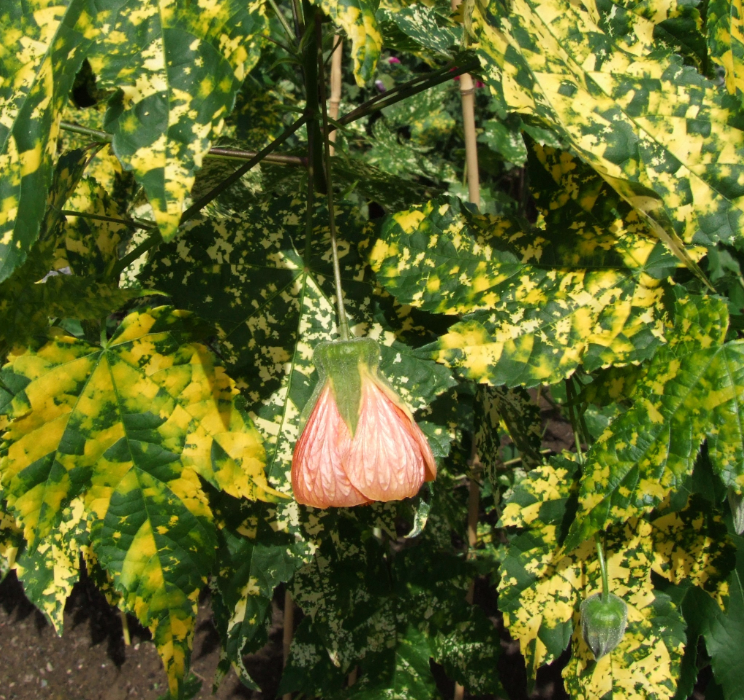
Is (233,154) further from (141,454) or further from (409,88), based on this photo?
(141,454)

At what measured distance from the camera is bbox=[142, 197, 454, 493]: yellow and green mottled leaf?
60 cm

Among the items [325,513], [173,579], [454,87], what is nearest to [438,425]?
[325,513]

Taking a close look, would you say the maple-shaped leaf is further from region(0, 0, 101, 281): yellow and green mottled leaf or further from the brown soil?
the brown soil

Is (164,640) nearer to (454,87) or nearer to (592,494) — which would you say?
(592,494)

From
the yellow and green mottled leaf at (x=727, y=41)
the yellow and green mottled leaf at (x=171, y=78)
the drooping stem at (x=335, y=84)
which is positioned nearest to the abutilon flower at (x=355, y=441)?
the yellow and green mottled leaf at (x=171, y=78)

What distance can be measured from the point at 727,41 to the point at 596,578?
525 millimetres

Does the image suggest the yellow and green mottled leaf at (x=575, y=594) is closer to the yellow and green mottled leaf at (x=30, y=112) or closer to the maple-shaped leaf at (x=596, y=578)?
the maple-shaped leaf at (x=596, y=578)

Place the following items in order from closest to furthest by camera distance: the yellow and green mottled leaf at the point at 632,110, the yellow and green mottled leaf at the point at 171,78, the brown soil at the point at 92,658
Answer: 1. the yellow and green mottled leaf at the point at 171,78
2. the yellow and green mottled leaf at the point at 632,110
3. the brown soil at the point at 92,658

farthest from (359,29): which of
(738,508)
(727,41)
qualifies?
(738,508)

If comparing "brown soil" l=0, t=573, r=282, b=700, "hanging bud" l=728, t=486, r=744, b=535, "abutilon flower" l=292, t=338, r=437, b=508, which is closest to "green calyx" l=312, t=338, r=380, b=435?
"abutilon flower" l=292, t=338, r=437, b=508

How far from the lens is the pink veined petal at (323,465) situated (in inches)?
20.2

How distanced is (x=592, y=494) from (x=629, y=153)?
272 mm

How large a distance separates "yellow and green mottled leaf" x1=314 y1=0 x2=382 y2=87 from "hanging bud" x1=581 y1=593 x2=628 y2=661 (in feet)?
1.81

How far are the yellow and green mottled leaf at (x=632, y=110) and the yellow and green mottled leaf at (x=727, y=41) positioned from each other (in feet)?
0.18
